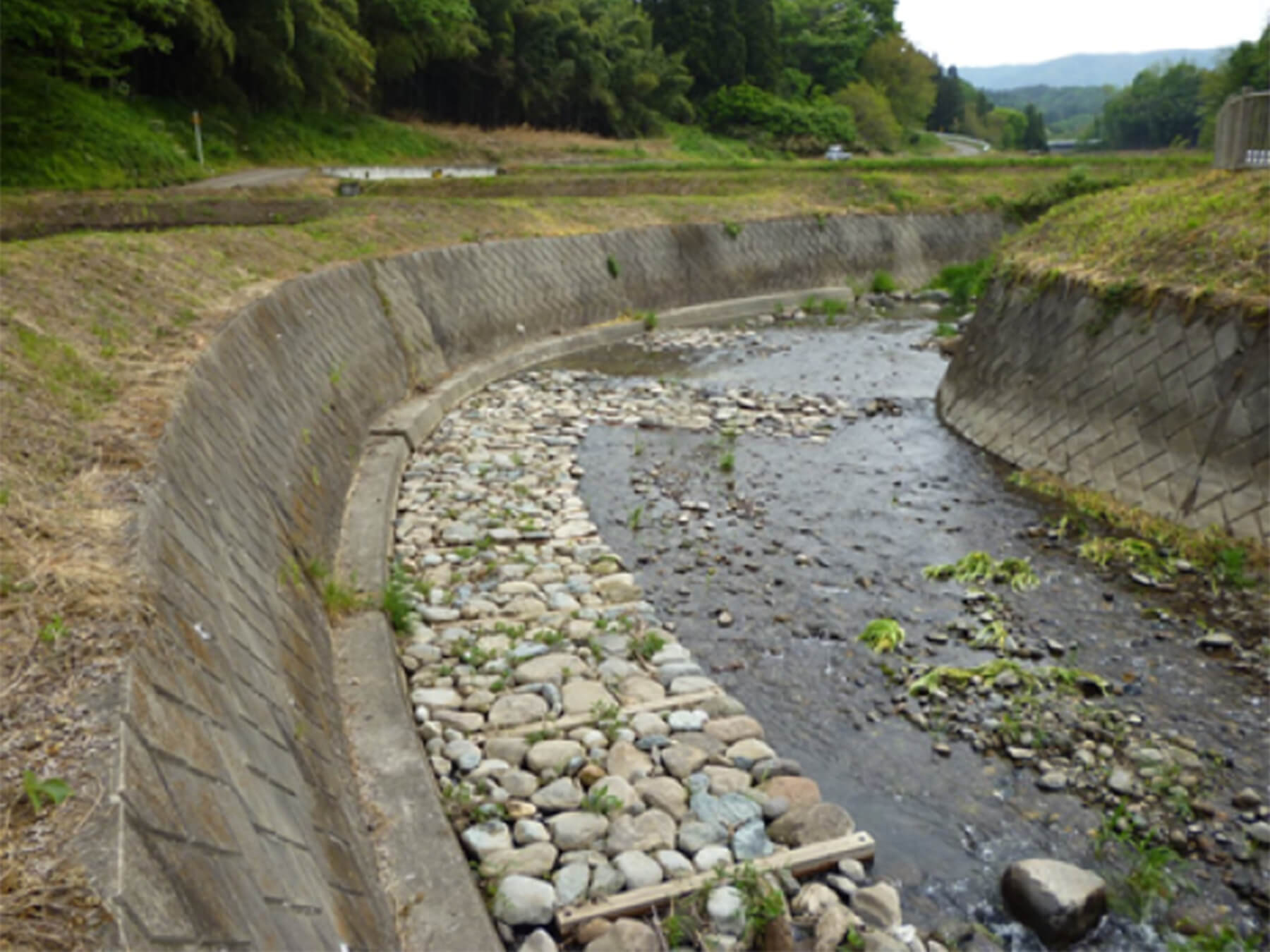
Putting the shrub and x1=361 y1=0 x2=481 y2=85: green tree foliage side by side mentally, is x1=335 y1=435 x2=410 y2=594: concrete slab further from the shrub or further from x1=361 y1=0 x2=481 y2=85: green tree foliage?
x1=361 y1=0 x2=481 y2=85: green tree foliage

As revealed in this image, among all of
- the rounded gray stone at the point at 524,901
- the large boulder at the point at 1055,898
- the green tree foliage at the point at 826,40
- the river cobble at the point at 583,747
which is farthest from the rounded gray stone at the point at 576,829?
the green tree foliage at the point at 826,40

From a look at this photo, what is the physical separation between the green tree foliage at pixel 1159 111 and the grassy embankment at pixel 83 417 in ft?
338

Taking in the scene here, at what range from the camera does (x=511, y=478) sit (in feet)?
34.2

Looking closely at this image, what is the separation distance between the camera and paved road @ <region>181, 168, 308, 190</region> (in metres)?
23.8

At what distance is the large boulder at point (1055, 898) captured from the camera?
424 centimetres

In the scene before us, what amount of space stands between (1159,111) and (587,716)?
386 feet

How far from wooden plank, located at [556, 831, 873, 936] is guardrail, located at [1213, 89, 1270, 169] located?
1174 centimetres

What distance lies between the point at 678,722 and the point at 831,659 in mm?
1525

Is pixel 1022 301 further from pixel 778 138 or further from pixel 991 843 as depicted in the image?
pixel 778 138

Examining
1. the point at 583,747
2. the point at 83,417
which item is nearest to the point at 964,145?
the point at 583,747

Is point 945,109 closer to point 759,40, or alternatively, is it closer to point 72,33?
point 759,40

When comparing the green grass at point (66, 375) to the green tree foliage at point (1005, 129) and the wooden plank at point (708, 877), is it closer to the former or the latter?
the wooden plank at point (708, 877)

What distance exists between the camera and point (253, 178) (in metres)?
26.6

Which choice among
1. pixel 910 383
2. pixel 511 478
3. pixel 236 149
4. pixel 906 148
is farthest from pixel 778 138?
pixel 511 478
